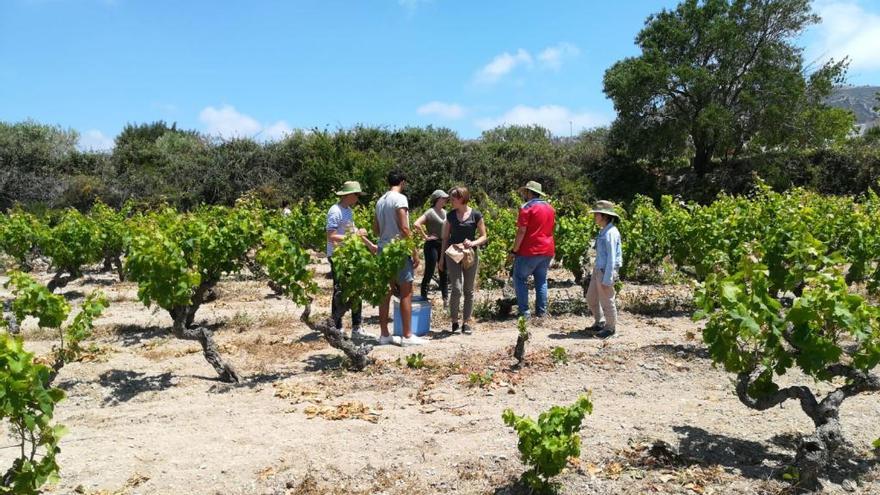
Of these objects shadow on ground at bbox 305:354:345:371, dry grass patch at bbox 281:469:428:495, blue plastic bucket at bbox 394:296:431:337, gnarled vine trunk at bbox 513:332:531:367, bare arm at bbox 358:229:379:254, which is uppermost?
bare arm at bbox 358:229:379:254

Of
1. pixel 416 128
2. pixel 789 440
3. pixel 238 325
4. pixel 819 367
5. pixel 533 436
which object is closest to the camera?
pixel 533 436

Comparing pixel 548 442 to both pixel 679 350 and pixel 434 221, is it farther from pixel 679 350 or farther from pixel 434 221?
pixel 434 221

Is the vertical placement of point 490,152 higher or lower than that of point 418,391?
higher

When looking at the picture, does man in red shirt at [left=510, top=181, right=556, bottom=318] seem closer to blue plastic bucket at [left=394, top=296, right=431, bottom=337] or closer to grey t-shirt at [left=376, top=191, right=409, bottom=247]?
blue plastic bucket at [left=394, top=296, right=431, bottom=337]

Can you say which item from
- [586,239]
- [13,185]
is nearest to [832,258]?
[586,239]

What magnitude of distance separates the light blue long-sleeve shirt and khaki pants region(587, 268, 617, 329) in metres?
0.08

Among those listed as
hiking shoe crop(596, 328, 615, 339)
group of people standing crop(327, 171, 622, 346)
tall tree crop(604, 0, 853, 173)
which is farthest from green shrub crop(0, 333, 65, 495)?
tall tree crop(604, 0, 853, 173)

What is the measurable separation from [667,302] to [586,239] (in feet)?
5.01

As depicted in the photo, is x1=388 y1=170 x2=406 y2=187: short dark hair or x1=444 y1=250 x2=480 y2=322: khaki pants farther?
x1=444 y1=250 x2=480 y2=322: khaki pants

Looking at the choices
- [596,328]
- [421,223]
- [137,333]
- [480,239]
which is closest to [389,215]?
[480,239]

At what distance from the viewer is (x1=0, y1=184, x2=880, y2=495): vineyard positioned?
147 inches

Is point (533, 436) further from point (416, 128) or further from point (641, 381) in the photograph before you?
point (416, 128)

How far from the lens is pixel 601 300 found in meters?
6.96

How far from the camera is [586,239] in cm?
968
